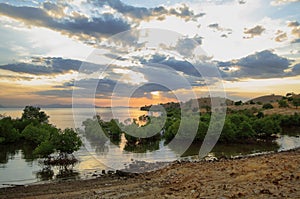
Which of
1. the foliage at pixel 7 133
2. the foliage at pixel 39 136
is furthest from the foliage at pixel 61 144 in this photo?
the foliage at pixel 7 133

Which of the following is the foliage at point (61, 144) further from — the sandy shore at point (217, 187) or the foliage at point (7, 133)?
the foliage at point (7, 133)

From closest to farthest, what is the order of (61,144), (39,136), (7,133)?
(61,144)
(39,136)
(7,133)

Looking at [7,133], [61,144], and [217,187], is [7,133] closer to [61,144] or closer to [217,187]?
[61,144]

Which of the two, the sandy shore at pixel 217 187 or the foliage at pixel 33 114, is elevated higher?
the foliage at pixel 33 114

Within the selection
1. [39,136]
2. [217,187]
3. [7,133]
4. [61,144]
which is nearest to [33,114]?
[7,133]

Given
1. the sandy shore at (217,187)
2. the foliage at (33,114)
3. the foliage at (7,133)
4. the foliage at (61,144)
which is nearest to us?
the sandy shore at (217,187)

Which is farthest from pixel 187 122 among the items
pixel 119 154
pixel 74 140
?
pixel 74 140

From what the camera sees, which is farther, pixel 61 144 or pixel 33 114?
pixel 33 114

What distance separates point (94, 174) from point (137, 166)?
5.41 m

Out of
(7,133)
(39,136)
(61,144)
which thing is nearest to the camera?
(61,144)

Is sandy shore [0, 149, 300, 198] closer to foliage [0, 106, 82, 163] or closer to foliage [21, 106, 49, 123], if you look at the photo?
foliage [0, 106, 82, 163]

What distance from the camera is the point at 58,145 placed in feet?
118

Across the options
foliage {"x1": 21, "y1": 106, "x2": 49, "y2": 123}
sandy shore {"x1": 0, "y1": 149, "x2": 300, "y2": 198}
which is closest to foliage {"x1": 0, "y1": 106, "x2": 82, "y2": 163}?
foliage {"x1": 21, "y1": 106, "x2": 49, "y2": 123}

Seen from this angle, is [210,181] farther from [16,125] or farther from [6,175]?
[16,125]
